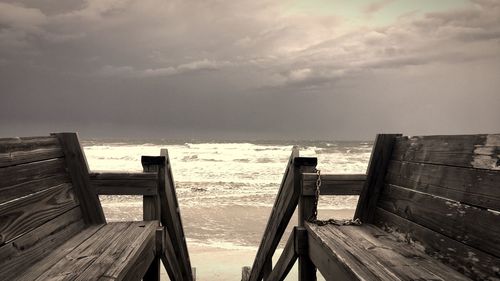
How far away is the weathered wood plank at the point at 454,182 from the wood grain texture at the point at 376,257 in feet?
1.35

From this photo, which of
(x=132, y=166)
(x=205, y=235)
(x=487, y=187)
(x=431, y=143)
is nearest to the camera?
(x=487, y=187)

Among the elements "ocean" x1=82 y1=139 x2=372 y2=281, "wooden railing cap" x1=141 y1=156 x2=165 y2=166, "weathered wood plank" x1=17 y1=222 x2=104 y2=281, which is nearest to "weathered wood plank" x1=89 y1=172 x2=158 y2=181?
"wooden railing cap" x1=141 y1=156 x2=165 y2=166

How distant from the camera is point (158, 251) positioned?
9.63 ft

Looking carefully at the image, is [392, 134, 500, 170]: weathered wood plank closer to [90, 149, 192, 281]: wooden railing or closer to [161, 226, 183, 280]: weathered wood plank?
[90, 149, 192, 281]: wooden railing

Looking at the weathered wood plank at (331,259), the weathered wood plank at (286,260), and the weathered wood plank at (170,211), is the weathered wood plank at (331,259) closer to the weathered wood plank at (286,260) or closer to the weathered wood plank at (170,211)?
the weathered wood plank at (286,260)

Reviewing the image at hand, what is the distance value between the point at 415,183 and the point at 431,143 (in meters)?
0.30

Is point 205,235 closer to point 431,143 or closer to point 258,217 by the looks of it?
point 258,217

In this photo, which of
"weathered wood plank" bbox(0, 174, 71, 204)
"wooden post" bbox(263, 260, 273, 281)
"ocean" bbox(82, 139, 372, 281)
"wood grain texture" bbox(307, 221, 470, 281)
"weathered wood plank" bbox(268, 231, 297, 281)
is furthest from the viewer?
"ocean" bbox(82, 139, 372, 281)

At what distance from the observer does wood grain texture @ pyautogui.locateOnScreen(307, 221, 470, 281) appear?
1824mm

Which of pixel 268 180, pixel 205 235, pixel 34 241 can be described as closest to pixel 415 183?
pixel 34 241

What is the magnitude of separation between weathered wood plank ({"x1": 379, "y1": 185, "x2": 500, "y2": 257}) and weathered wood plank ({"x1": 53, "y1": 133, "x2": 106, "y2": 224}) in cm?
248

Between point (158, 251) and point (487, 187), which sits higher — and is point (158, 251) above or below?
below

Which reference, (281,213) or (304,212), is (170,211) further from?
(304,212)

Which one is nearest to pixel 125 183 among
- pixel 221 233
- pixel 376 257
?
pixel 376 257
